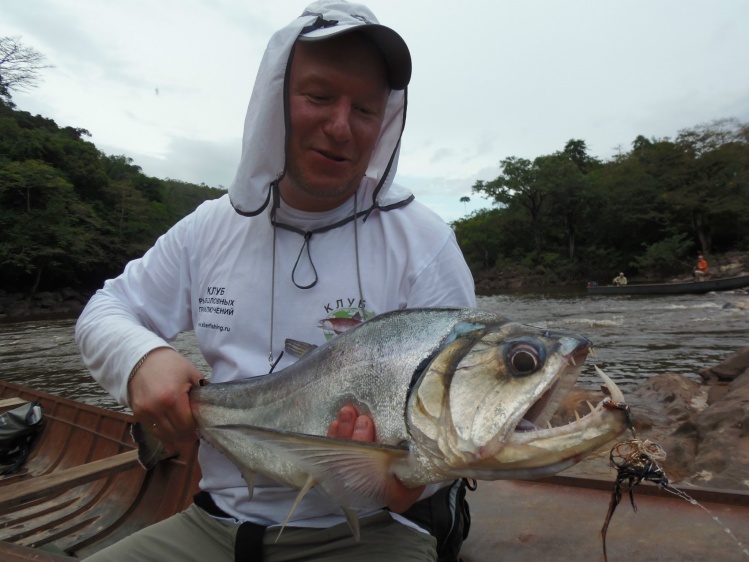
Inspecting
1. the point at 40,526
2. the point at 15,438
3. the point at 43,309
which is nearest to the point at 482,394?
the point at 40,526

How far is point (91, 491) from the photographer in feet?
17.1

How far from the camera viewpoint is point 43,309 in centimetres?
3781

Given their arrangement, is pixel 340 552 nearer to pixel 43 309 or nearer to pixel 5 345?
pixel 5 345

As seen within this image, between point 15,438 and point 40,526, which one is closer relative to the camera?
point 40,526

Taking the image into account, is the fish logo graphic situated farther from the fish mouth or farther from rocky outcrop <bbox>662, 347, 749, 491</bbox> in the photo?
rocky outcrop <bbox>662, 347, 749, 491</bbox>

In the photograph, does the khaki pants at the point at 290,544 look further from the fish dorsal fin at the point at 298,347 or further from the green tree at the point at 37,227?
the green tree at the point at 37,227

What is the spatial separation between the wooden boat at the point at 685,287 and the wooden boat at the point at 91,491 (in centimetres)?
2793

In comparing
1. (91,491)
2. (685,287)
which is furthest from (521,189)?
(91,491)

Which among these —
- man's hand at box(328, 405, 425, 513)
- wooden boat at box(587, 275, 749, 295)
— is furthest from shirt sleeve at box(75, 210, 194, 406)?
wooden boat at box(587, 275, 749, 295)

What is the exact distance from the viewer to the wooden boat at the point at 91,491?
3.75 metres

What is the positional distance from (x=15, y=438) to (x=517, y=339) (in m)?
7.17

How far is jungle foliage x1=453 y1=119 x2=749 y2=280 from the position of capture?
39.2 meters

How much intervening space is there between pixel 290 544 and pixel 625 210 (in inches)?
1956

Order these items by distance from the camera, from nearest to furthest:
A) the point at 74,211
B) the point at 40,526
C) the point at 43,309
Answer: the point at 40,526 < the point at 43,309 < the point at 74,211
